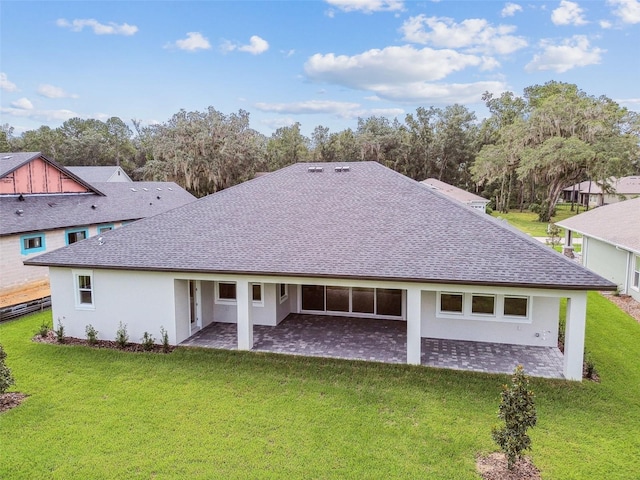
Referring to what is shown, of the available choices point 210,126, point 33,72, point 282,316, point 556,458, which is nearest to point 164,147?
point 210,126

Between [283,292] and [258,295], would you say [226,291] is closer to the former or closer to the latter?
[258,295]

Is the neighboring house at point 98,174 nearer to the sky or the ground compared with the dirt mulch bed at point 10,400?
nearer to the sky

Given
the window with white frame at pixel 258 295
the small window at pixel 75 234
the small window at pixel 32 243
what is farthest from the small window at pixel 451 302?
the small window at pixel 75 234

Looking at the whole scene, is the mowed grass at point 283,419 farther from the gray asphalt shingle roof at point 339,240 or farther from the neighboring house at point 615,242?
the neighboring house at point 615,242

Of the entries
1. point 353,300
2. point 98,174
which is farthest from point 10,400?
point 98,174

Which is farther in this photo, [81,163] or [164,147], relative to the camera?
[81,163]

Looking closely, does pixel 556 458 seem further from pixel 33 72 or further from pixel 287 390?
pixel 33 72
